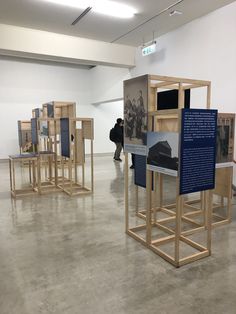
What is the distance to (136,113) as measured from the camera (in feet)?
10.1


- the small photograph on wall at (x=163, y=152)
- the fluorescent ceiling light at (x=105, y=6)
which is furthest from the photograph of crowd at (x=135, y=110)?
the fluorescent ceiling light at (x=105, y=6)

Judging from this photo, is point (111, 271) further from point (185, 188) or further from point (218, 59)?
point (218, 59)

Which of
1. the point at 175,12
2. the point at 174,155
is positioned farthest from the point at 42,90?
the point at 174,155

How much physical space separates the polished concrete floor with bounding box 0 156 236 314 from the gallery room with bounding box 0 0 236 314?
14 millimetres

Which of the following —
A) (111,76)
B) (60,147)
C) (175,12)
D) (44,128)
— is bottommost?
(60,147)

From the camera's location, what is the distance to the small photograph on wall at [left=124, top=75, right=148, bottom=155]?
2.94 m

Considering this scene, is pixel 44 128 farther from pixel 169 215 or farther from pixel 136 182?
pixel 169 215

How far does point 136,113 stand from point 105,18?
3752 mm

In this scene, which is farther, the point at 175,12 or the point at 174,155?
the point at 175,12

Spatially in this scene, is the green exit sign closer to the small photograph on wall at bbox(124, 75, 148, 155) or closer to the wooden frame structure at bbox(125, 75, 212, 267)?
the wooden frame structure at bbox(125, 75, 212, 267)

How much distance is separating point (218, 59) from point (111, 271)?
15.5ft

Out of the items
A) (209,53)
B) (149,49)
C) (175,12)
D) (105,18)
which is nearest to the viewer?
(175,12)

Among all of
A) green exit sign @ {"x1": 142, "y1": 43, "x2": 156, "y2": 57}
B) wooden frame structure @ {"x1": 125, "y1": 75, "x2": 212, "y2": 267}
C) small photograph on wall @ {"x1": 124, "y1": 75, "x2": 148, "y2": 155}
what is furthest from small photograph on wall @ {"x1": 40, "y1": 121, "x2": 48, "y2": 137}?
small photograph on wall @ {"x1": 124, "y1": 75, "x2": 148, "y2": 155}

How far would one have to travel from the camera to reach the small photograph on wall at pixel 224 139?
12.0ft
